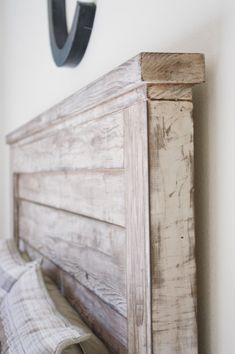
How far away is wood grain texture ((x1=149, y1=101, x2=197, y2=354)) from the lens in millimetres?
809

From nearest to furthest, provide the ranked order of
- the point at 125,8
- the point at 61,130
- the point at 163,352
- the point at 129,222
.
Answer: the point at 163,352 → the point at 129,222 → the point at 125,8 → the point at 61,130

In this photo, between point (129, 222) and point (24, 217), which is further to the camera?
point (24, 217)

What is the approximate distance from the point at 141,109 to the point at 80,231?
589 mm

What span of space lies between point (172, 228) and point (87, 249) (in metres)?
0.49

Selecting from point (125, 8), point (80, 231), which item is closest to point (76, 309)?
point (80, 231)

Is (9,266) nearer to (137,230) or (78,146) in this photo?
(78,146)

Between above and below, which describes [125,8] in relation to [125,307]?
above

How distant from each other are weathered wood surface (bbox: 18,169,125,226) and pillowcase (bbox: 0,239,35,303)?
244 mm

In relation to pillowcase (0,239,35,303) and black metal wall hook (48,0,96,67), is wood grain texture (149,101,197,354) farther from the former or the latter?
pillowcase (0,239,35,303)

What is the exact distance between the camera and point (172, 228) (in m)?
0.81

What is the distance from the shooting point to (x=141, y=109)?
0.84m

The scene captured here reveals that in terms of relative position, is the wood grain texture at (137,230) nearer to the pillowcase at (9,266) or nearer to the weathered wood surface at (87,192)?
the weathered wood surface at (87,192)

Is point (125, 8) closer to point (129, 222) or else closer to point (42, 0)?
point (129, 222)

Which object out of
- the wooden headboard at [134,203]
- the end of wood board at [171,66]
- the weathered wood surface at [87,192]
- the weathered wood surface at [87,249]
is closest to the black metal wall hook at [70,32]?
the wooden headboard at [134,203]
